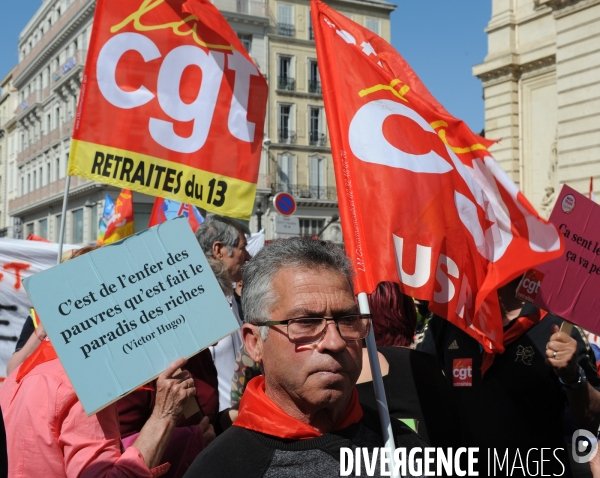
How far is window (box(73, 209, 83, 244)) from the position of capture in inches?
1820

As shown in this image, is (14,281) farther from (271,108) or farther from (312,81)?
(312,81)

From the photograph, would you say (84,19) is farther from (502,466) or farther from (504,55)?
(502,466)

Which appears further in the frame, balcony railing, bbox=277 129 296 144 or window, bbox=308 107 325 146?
window, bbox=308 107 325 146

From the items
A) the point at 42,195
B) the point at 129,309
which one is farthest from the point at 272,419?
the point at 42,195

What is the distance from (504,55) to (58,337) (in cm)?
2043

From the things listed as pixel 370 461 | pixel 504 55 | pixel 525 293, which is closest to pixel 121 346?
pixel 370 461

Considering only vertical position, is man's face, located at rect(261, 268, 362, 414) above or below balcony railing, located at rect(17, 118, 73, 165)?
below

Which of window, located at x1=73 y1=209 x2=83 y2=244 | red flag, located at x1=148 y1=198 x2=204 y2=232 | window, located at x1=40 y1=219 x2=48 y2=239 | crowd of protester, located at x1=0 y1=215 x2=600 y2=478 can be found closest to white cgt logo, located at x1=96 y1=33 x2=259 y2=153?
crowd of protester, located at x1=0 y1=215 x2=600 y2=478

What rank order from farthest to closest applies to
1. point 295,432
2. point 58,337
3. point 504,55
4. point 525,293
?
point 504,55, point 525,293, point 58,337, point 295,432

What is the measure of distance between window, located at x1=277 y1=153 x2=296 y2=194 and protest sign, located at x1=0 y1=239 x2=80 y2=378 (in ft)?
128

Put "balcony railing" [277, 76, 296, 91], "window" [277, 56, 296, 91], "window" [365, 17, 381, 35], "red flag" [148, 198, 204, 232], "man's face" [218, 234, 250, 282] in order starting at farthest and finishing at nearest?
"window" [365, 17, 381, 35], "window" [277, 56, 296, 91], "balcony railing" [277, 76, 296, 91], "red flag" [148, 198, 204, 232], "man's face" [218, 234, 250, 282]

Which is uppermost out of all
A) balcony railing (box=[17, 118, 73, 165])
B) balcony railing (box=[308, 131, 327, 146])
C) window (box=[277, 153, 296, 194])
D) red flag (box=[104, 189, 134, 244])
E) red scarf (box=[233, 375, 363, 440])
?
balcony railing (box=[17, 118, 73, 165])

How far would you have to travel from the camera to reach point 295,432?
2.16 metres

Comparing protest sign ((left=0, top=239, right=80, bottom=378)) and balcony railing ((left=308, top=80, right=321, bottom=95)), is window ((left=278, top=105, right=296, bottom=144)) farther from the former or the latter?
protest sign ((left=0, top=239, right=80, bottom=378))
